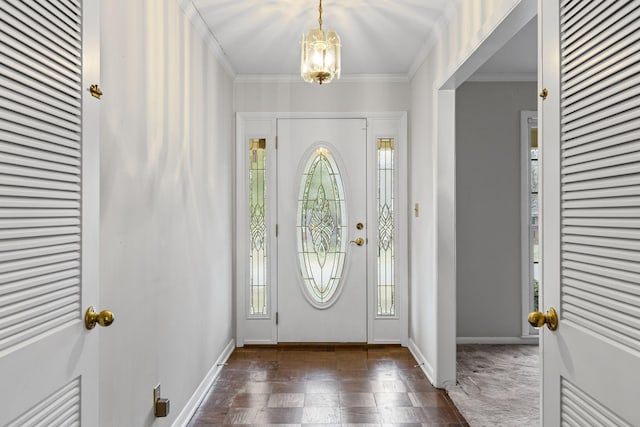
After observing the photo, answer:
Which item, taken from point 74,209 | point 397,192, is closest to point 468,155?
point 397,192

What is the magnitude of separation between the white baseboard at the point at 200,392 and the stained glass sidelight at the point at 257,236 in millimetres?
493

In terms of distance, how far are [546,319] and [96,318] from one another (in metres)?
1.30

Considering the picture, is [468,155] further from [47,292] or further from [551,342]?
[47,292]

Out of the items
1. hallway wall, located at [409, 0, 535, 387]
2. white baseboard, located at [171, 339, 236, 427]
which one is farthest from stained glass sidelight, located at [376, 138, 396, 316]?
white baseboard, located at [171, 339, 236, 427]

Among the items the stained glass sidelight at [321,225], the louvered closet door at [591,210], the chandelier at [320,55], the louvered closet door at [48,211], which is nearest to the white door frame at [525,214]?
the stained glass sidelight at [321,225]

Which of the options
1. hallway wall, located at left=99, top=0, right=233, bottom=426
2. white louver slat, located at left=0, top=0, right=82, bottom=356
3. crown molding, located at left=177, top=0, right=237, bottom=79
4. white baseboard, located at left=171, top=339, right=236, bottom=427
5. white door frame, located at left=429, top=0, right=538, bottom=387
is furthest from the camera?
white door frame, located at left=429, top=0, right=538, bottom=387

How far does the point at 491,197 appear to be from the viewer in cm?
478

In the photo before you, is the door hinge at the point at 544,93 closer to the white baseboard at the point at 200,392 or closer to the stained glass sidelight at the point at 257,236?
the white baseboard at the point at 200,392

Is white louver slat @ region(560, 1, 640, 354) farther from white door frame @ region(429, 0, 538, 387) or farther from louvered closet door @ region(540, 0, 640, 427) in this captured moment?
white door frame @ region(429, 0, 538, 387)

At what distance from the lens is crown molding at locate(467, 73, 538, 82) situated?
4.73 m

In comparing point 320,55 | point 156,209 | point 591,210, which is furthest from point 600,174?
point 156,209

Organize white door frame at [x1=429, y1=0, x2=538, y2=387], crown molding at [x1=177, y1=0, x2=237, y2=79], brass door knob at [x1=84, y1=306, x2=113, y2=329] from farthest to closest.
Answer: white door frame at [x1=429, y1=0, x2=538, y2=387] < crown molding at [x1=177, y1=0, x2=237, y2=79] < brass door knob at [x1=84, y1=306, x2=113, y2=329]

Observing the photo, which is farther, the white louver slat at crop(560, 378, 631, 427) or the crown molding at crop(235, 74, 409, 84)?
the crown molding at crop(235, 74, 409, 84)

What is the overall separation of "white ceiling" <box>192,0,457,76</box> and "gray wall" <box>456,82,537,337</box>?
870 millimetres
